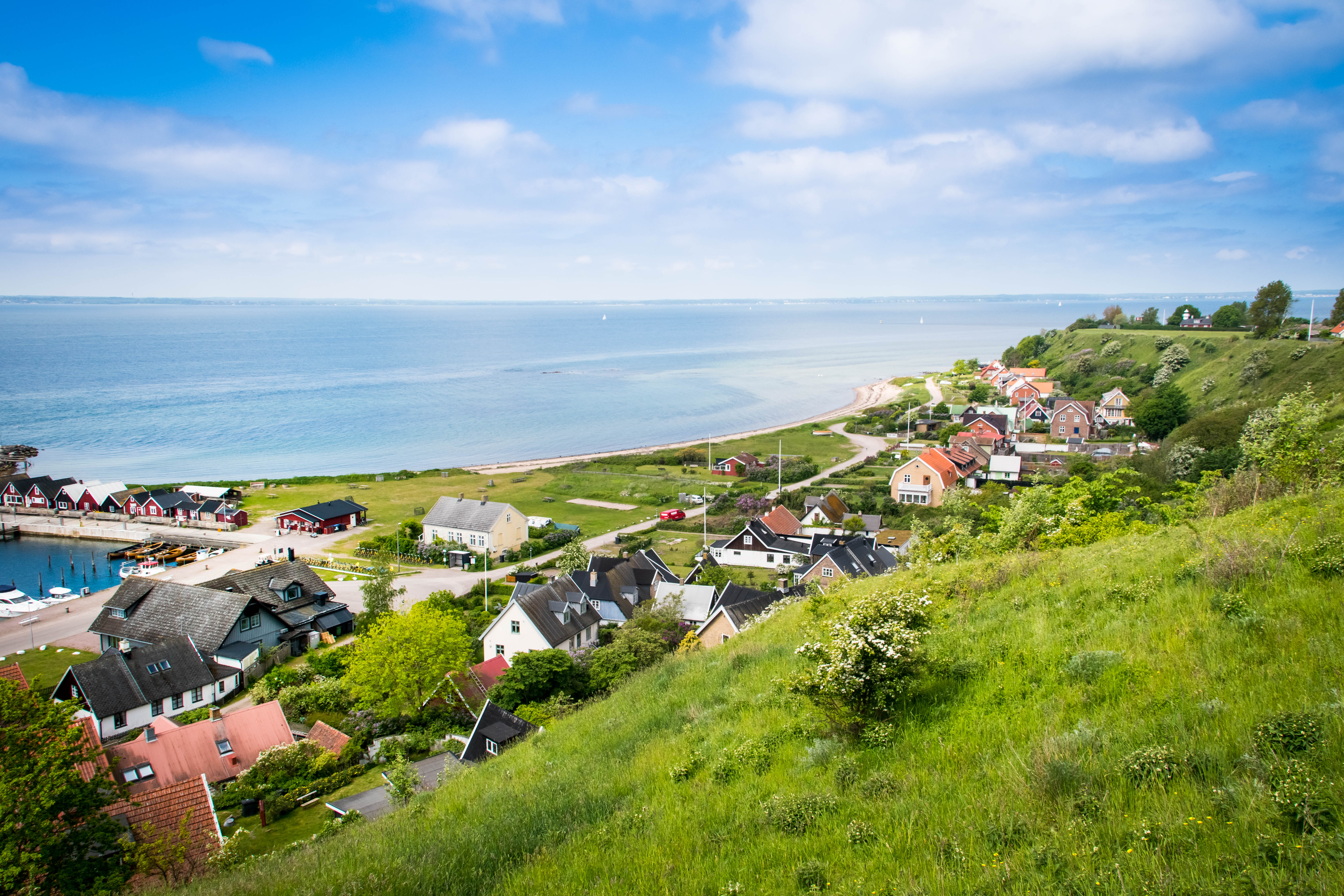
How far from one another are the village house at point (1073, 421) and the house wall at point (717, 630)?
224 feet

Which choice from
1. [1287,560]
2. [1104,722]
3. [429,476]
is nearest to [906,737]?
[1104,722]

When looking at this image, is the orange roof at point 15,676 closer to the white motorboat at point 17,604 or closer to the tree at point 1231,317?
the white motorboat at point 17,604

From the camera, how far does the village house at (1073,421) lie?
82125 millimetres

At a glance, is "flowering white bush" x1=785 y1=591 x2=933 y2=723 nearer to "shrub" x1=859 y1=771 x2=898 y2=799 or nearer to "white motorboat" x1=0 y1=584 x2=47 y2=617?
"shrub" x1=859 y1=771 x2=898 y2=799

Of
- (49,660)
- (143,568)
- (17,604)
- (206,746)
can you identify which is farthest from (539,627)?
(143,568)

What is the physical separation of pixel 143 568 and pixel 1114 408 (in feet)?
329

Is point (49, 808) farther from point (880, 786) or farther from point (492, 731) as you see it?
point (880, 786)

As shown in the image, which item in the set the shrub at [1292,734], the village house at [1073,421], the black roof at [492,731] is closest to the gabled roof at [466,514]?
the black roof at [492,731]

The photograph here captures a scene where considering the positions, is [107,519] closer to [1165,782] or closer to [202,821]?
[202,821]

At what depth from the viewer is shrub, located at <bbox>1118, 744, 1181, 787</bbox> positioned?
5.77 m

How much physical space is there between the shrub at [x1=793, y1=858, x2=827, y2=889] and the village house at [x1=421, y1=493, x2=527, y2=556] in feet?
146

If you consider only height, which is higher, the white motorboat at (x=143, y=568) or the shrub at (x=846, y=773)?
the shrub at (x=846, y=773)

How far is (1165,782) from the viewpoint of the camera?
5.72m

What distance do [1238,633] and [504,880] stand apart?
8.29 meters
